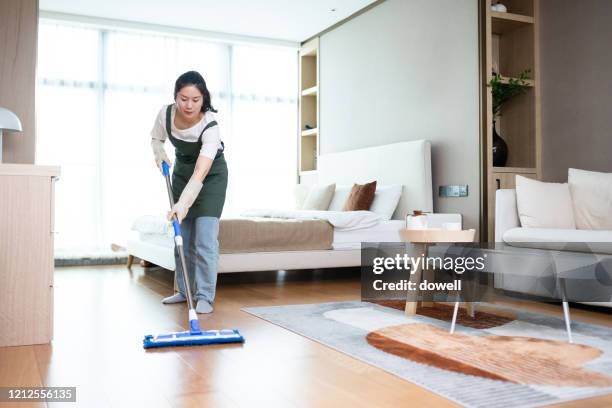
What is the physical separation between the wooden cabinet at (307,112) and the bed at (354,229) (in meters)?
1.45

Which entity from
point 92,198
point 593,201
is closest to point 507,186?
point 593,201

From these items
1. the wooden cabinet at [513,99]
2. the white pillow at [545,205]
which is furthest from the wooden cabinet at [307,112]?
the white pillow at [545,205]

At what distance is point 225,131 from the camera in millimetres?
6848

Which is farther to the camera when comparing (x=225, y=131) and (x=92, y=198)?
(x=225, y=131)

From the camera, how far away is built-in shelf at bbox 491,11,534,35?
4.32 m

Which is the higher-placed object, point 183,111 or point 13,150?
point 183,111

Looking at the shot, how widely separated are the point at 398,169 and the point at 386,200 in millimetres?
320

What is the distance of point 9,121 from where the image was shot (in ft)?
8.75

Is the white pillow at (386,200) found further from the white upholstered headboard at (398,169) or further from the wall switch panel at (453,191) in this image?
the wall switch panel at (453,191)

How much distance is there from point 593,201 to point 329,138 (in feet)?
11.2

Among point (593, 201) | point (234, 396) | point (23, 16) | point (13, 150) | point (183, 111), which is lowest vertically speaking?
point (234, 396)

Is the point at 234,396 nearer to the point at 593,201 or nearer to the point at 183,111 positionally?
the point at 183,111

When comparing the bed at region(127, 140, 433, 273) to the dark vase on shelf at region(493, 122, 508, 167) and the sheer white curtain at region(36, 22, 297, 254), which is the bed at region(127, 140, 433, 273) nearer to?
the dark vase on shelf at region(493, 122, 508, 167)

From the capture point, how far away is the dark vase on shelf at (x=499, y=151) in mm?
4312
